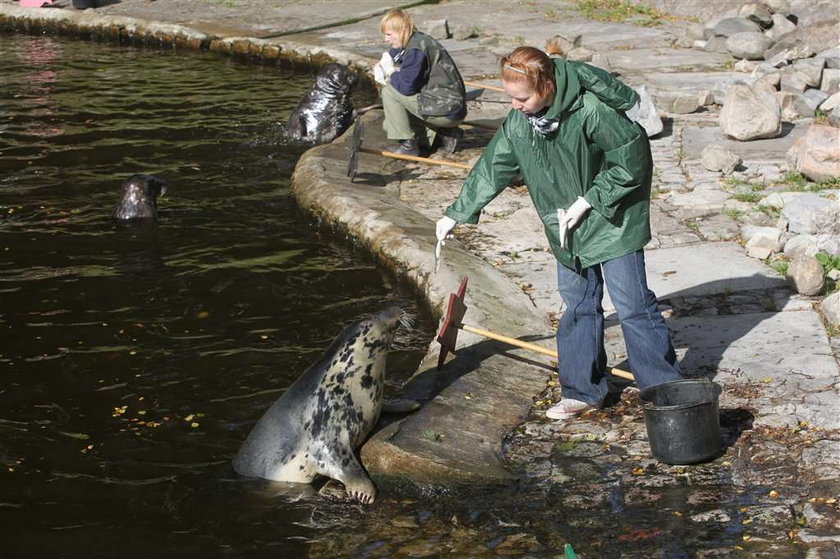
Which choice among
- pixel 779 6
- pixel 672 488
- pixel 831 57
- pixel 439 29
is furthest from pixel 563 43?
pixel 672 488

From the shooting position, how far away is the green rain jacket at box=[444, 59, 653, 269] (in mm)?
5344

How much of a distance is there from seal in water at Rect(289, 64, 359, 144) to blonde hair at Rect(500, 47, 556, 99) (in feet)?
23.2

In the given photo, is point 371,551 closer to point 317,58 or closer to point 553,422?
point 553,422

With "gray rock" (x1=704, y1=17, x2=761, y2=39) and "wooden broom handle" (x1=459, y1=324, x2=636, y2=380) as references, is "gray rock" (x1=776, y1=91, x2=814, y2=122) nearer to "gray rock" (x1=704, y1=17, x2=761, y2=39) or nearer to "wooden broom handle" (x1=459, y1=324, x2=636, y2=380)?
"gray rock" (x1=704, y1=17, x2=761, y2=39)

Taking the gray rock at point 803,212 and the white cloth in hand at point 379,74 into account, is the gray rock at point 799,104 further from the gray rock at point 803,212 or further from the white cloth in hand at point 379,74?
the white cloth in hand at point 379,74

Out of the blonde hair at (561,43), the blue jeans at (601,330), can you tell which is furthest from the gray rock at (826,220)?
the blonde hair at (561,43)

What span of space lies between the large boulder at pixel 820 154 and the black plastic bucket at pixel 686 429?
161 inches

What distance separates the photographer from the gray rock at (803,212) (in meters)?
7.87

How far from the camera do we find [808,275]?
684 cm

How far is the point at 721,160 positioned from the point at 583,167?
14.2ft

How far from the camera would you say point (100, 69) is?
53.4 ft

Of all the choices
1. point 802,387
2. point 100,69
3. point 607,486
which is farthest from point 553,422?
point 100,69

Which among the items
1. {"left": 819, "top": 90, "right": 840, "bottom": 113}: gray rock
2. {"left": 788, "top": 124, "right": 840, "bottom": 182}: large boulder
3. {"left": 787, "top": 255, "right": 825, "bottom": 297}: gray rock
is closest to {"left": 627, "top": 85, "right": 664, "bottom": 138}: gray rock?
{"left": 819, "top": 90, "right": 840, "bottom": 113}: gray rock

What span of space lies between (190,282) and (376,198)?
1843 mm
